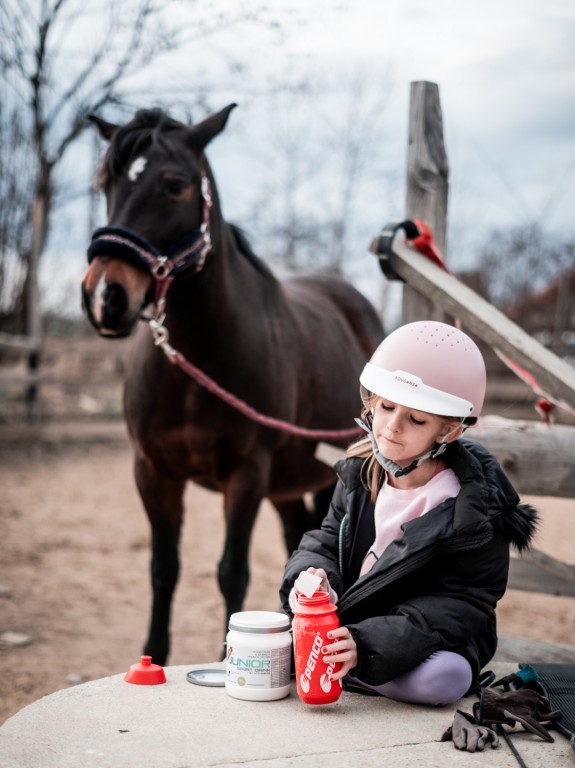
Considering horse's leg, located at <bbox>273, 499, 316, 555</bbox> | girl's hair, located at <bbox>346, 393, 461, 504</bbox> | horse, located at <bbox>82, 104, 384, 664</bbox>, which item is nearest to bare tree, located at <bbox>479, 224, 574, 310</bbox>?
horse's leg, located at <bbox>273, 499, 316, 555</bbox>

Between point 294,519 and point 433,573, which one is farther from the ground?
point 433,573

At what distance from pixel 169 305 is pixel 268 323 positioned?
51cm

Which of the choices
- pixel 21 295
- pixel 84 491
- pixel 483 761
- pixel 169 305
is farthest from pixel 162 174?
pixel 21 295

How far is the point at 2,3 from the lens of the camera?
527 cm

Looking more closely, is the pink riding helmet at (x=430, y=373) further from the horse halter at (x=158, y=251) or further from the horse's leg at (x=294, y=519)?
the horse's leg at (x=294, y=519)

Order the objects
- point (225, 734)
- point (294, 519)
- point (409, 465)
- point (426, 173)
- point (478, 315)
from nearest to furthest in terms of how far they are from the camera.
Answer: point (225, 734) < point (409, 465) < point (478, 315) < point (426, 173) < point (294, 519)

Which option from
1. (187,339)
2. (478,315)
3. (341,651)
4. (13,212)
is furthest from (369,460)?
(13,212)

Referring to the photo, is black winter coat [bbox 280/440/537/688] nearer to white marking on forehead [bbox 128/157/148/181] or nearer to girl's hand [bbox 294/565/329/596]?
girl's hand [bbox 294/565/329/596]

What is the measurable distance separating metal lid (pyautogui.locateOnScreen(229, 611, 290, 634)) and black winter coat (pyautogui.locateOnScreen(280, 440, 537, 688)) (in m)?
0.13

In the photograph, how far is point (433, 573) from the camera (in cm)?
203

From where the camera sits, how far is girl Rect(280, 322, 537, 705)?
1.94 meters

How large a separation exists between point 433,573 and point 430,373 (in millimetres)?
483

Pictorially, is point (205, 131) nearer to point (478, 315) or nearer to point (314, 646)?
point (478, 315)

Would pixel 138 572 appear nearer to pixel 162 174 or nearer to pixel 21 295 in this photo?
pixel 162 174
